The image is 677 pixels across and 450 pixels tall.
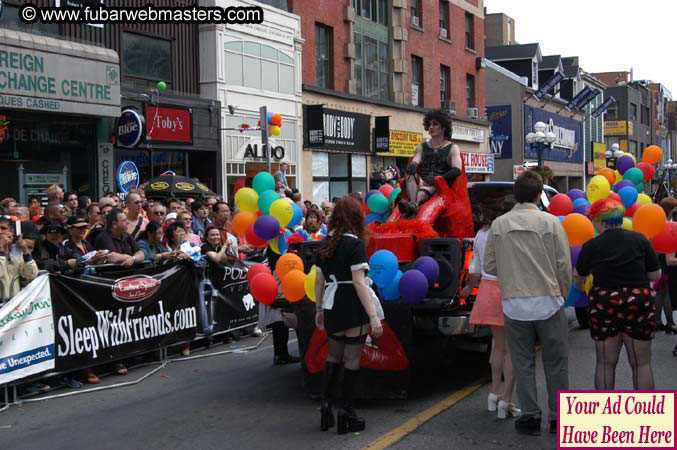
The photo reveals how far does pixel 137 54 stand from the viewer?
18.5 metres

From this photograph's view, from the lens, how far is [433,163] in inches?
313

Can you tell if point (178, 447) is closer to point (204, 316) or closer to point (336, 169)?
point (204, 316)

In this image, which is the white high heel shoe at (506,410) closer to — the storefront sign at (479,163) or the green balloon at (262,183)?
the green balloon at (262,183)

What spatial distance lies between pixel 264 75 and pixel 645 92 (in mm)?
64129

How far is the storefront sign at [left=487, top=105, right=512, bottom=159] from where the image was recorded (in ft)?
137

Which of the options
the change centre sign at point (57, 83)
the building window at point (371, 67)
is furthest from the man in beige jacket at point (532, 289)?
the building window at point (371, 67)

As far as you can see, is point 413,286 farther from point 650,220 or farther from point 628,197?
point 628,197

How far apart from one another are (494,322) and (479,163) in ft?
102

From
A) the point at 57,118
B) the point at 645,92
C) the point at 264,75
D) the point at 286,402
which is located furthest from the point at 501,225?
the point at 645,92

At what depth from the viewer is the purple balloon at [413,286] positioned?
6.12m

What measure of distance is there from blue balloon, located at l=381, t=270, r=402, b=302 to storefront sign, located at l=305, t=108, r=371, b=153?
60.6 ft

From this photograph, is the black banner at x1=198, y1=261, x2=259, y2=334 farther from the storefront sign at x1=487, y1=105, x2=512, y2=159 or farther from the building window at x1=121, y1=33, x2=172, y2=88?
the storefront sign at x1=487, y1=105, x2=512, y2=159

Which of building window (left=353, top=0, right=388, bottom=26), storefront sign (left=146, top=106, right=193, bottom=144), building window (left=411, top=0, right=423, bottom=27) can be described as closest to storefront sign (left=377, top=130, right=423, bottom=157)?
building window (left=353, top=0, right=388, bottom=26)

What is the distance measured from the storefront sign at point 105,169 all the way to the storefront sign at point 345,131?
8291mm
